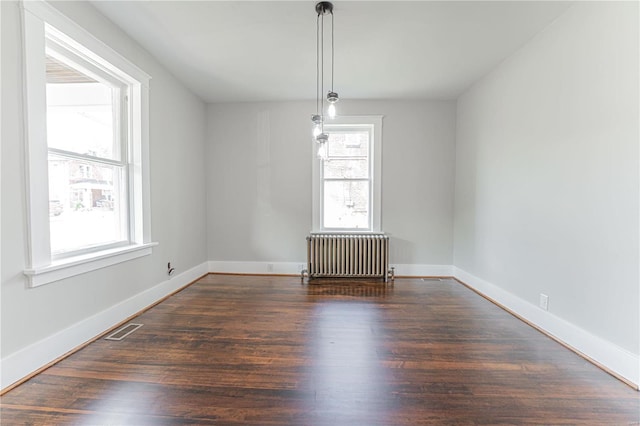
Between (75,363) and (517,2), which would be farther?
(517,2)

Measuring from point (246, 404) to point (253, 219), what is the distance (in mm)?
3048

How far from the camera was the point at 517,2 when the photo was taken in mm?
2104

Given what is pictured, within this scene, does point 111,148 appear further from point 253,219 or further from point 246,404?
point 246,404

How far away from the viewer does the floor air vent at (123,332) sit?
7.47 ft

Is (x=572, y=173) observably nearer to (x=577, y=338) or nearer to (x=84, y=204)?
(x=577, y=338)

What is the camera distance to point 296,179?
428 centimetres

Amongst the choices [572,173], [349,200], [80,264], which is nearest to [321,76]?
[349,200]

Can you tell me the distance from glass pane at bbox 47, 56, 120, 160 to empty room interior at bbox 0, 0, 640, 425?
18mm

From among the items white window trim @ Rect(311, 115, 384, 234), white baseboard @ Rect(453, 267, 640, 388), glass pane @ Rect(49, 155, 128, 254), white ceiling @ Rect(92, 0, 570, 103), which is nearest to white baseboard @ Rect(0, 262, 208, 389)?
glass pane @ Rect(49, 155, 128, 254)

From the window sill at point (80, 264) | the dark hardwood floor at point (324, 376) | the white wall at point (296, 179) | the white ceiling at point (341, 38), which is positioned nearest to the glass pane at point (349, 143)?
the white wall at point (296, 179)

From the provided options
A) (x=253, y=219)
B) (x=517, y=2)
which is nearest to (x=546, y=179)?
(x=517, y=2)

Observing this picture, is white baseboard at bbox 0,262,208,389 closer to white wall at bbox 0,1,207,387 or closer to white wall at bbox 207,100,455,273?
white wall at bbox 0,1,207,387

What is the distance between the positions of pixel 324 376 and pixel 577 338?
6.46ft

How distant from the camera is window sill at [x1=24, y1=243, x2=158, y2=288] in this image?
1800 mm
